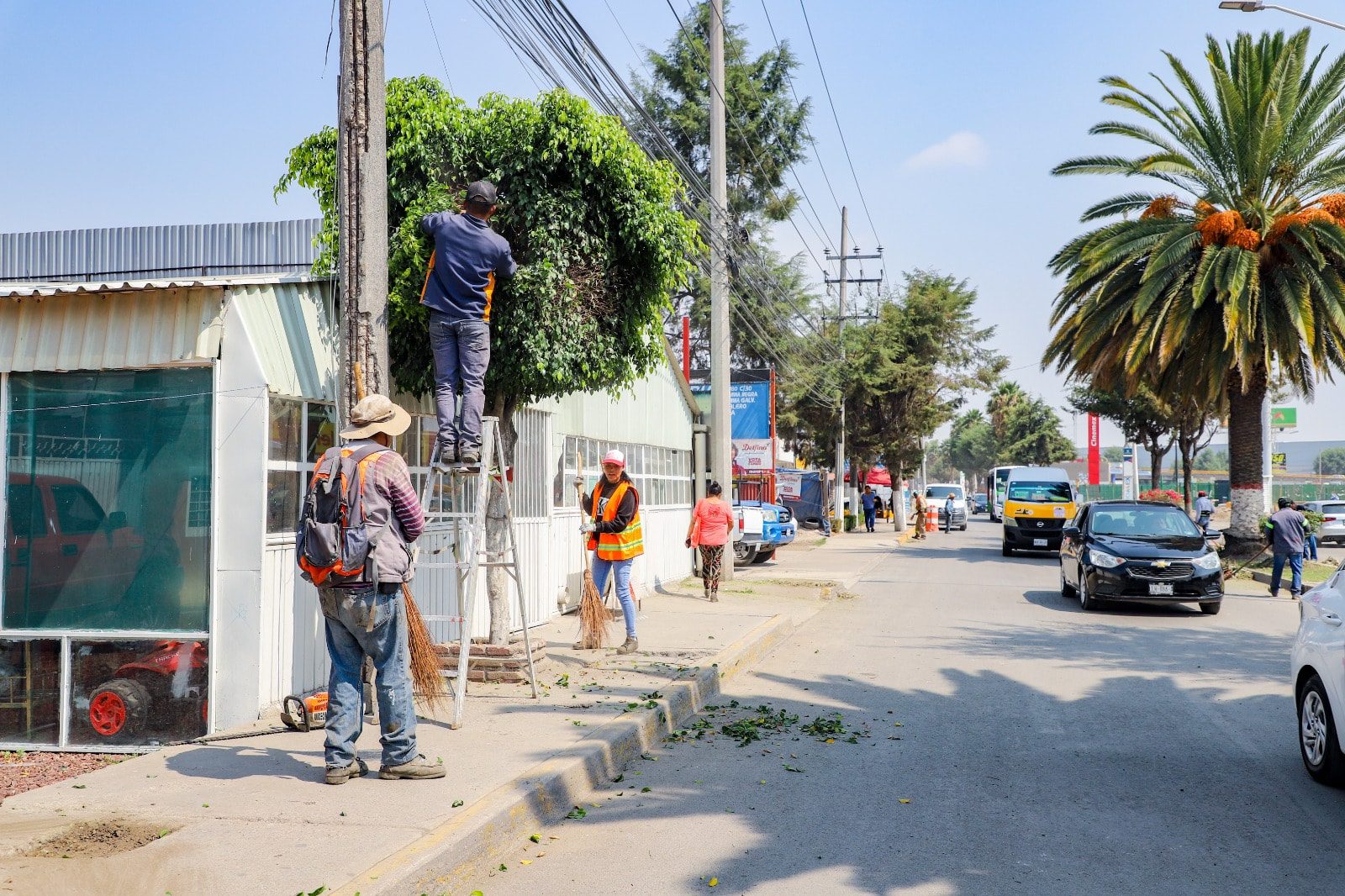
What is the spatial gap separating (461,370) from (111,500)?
268 centimetres

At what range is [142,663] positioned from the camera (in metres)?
7.87

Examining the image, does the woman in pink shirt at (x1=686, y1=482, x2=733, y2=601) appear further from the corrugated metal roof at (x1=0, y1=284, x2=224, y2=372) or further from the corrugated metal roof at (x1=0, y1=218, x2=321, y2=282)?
the corrugated metal roof at (x1=0, y1=284, x2=224, y2=372)

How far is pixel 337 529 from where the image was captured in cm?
571

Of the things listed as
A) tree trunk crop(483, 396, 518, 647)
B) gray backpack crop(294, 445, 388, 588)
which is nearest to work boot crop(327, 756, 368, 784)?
gray backpack crop(294, 445, 388, 588)

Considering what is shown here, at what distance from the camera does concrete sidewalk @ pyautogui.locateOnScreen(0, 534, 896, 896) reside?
4473 mm

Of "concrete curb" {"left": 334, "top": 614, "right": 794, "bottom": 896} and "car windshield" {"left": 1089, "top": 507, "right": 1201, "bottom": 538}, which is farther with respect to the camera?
"car windshield" {"left": 1089, "top": 507, "right": 1201, "bottom": 538}

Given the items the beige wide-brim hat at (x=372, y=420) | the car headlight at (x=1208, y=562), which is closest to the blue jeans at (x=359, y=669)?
the beige wide-brim hat at (x=372, y=420)

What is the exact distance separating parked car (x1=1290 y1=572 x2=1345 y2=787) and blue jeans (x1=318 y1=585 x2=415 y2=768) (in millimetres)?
4942

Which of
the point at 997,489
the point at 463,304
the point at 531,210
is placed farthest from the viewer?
the point at 997,489

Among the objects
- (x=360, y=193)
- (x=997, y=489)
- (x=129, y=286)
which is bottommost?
(x=997, y=489)

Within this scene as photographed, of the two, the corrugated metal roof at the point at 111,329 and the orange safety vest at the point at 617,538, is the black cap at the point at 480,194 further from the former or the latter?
Result: the orange safety vest at the point at 617,538

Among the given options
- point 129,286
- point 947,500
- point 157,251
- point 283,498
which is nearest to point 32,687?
point 283,498

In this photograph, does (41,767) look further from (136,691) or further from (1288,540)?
(1288,540)

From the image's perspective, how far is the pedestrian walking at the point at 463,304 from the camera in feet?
25.1
